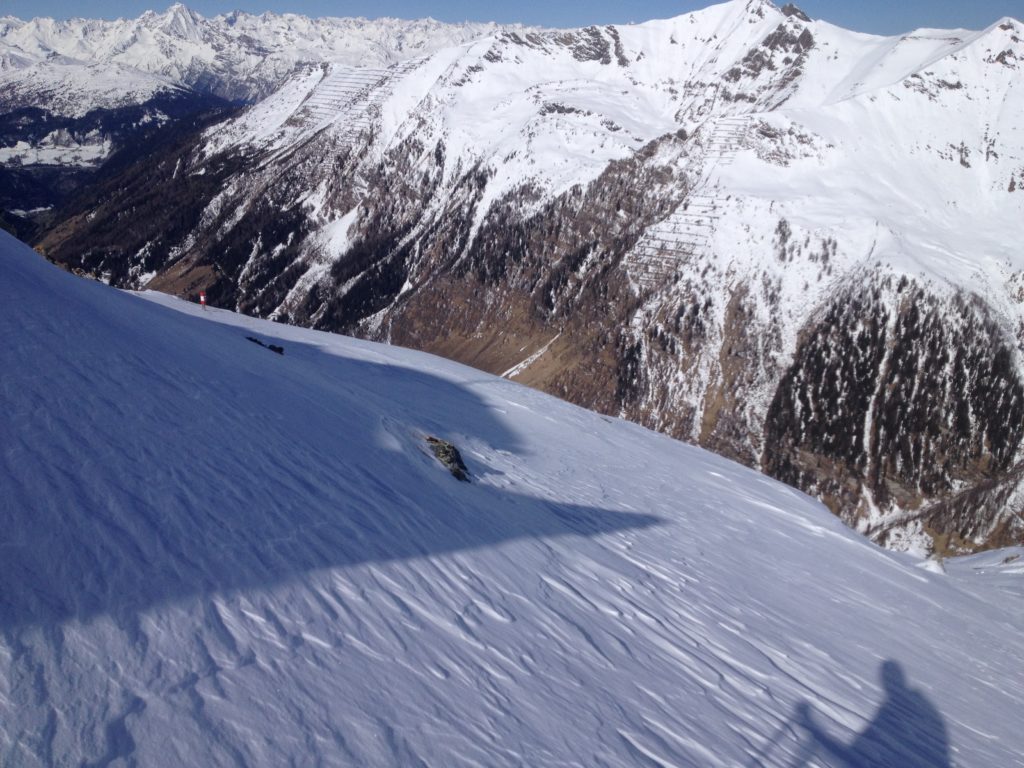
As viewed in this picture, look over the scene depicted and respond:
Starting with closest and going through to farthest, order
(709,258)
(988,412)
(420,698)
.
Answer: (420,698) < (988,412) < (709,258)

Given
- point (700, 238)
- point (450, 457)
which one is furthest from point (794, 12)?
point (450, 457)

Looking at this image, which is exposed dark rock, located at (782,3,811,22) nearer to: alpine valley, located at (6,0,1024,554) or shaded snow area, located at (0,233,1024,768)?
alpine valley, located at (6,0,1024,554)

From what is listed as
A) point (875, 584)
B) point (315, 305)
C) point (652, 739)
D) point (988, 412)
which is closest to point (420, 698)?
point (652, 739)

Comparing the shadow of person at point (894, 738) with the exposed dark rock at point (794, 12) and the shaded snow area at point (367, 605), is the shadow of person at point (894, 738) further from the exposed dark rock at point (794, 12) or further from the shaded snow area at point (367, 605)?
the exposed dark rock at point (794, 12)

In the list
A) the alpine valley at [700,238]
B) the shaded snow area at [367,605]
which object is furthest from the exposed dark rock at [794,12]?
the shaded snow area at [367,605]

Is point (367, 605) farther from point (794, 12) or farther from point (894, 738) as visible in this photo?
point (794, 12)

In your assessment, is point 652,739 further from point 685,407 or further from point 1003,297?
point 1003,297
